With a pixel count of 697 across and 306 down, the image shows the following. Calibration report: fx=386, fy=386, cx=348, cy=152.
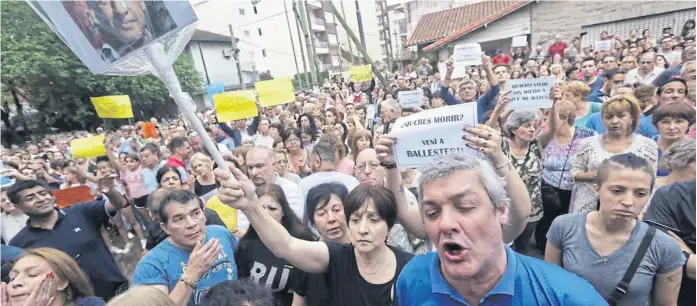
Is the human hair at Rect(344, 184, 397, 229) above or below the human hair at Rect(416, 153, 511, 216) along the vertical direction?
below

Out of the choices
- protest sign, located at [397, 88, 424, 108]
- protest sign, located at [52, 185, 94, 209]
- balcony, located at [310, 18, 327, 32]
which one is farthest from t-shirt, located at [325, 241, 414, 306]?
balcony, located at [310, 18, 327, 32]

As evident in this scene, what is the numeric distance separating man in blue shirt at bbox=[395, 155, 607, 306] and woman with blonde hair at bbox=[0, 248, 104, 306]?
1901 mm

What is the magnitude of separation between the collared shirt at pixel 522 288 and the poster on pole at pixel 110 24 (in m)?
1.40

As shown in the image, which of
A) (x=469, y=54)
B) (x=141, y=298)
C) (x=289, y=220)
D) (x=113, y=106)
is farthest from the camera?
(x=469, y=54)

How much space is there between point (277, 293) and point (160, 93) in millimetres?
26459

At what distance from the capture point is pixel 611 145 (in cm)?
306

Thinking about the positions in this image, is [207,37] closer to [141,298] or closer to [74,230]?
[74,230]

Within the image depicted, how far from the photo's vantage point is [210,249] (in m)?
2.07

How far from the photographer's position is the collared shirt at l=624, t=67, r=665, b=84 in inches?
236

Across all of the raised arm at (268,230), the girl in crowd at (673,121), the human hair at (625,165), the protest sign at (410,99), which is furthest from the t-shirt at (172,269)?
the protest sign at (410,99)

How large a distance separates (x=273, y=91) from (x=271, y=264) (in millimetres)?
6294

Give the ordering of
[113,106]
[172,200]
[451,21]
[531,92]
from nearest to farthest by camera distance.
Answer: [172,200] → [531,92] → [113,106] → [451,21]

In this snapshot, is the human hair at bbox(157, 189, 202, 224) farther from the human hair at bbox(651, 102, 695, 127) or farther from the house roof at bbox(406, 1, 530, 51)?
the house roof at bbox(406, 1, 530, 51)

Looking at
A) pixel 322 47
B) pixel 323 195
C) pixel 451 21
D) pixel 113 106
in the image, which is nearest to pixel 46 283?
pixel 323 195
